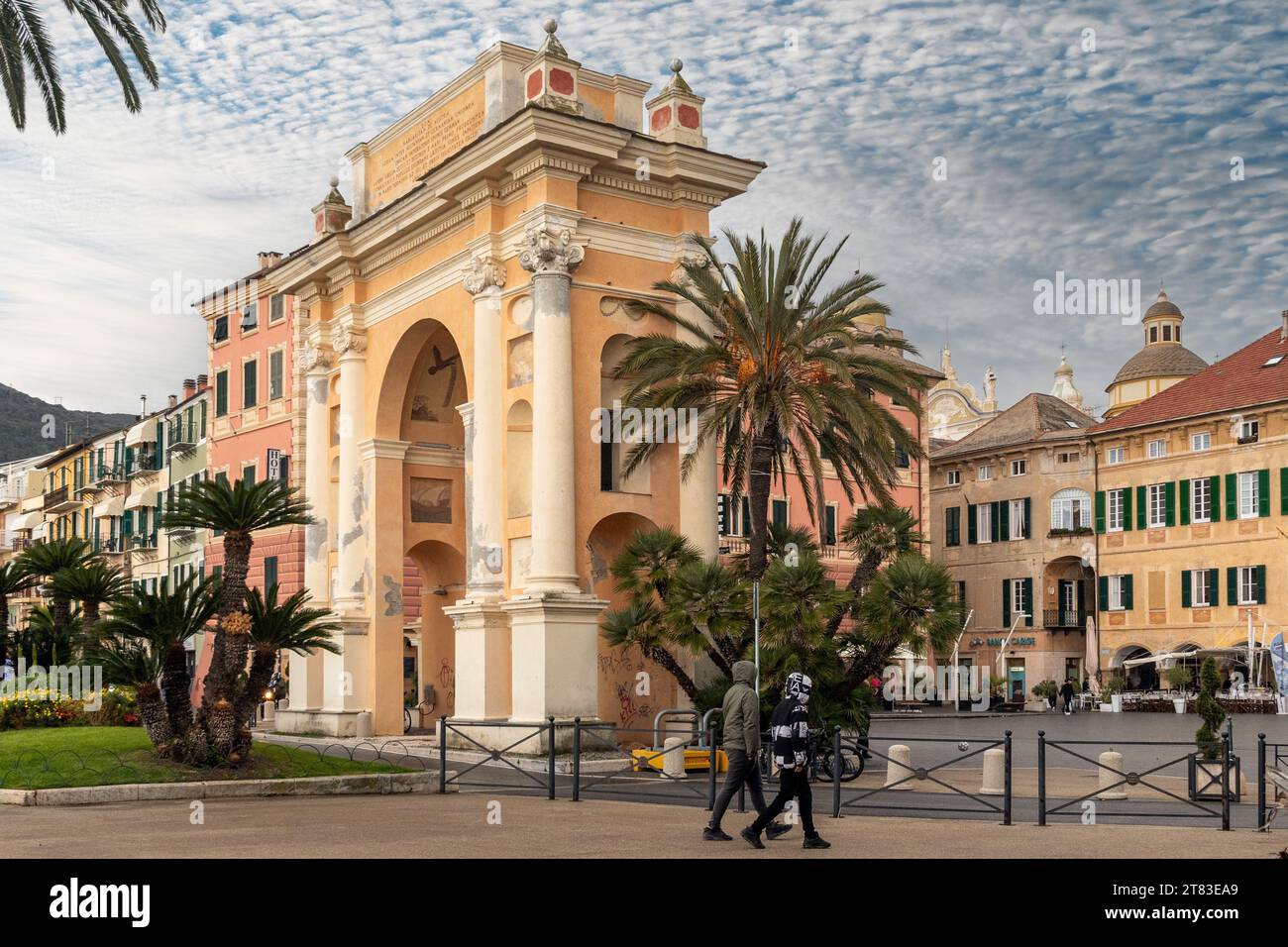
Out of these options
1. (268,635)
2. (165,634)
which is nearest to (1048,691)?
(268,635)

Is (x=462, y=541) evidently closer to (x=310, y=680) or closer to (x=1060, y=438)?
(x=310, y=680)

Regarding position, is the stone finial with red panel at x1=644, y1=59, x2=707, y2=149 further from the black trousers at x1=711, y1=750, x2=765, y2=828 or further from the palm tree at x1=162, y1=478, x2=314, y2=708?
the black trousers at x1=711, y1=750, x2=765, y2=828

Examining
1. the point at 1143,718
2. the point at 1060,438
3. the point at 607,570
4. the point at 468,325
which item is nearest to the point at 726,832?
the point at 607,570

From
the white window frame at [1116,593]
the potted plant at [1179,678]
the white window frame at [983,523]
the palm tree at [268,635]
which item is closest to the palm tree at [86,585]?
the palm tree at [268,635]

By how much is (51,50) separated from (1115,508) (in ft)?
167

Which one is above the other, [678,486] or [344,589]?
[678,486]

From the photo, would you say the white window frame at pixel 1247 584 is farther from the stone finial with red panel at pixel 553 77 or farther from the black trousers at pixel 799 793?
the black trousers at pixel 799 793

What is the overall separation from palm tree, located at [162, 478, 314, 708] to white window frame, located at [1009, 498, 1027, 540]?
48772mm

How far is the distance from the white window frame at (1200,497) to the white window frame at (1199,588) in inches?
80.2

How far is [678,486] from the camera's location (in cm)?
2839

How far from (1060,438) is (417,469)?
37.3 meters

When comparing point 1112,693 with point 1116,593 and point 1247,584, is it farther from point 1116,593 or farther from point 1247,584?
point 1247,584

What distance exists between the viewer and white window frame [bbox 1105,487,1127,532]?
60159mm

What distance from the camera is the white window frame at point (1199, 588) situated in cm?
5569
